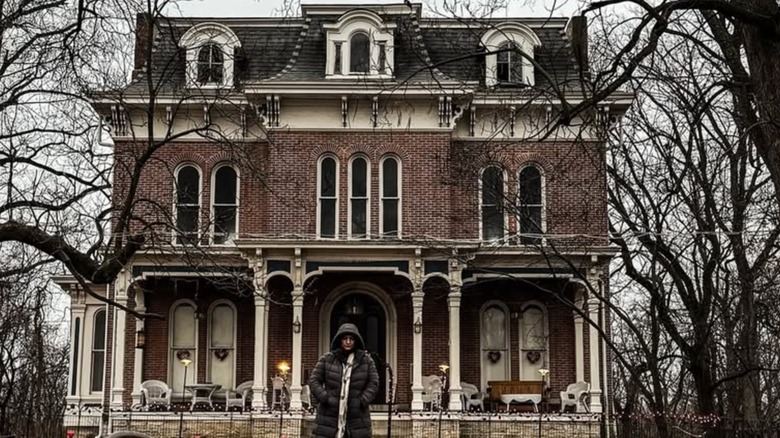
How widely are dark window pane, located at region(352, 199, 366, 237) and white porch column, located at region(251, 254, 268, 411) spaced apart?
276 cm

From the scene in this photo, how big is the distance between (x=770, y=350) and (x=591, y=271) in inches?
157

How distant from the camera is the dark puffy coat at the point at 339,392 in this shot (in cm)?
1215

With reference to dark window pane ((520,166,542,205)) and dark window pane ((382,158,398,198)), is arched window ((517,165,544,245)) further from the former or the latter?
dark window pane ((382,158,398,198))

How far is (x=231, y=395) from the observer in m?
24.7

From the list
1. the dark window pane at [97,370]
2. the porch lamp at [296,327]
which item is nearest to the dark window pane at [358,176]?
the porch lamp at [296,327]

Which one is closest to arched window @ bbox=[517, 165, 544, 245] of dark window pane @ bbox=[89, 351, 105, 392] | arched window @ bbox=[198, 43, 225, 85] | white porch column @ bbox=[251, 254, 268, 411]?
white porch column @ bbox=[251, 254, 268, 411]

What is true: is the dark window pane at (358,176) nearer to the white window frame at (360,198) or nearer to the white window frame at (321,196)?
the white window frame at (360,198)

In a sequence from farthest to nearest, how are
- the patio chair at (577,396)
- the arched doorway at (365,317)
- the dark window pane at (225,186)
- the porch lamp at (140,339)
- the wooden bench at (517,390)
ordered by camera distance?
the dark window pane at (225,186)
the arched doorway at (365,317)
the porch lamp at (140,339)
the patio chair at (577,396)
the wooden bench at (517,390)

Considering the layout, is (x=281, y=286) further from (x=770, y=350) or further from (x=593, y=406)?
(x=770, y=350)

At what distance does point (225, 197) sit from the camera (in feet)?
87.7

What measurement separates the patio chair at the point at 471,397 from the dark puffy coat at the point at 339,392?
40.0 feet

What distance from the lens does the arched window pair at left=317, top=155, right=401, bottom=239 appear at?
1017 inches

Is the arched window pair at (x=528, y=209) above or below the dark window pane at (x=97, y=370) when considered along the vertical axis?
above

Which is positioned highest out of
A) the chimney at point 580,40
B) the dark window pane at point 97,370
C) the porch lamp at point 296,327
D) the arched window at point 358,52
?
the arched window at point 358,52
